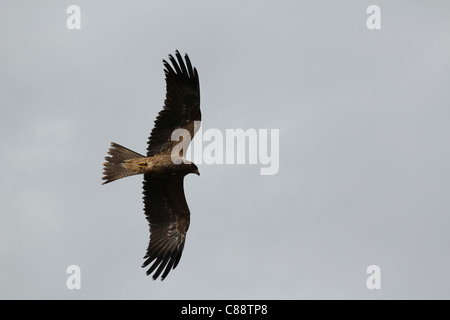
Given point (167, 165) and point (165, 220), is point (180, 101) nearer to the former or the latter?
point (167, 165)

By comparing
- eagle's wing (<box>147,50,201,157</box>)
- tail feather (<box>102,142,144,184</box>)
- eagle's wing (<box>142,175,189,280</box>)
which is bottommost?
eagle's wing (<box>142,175,189,280</box>)

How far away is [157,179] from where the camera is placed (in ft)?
65.1

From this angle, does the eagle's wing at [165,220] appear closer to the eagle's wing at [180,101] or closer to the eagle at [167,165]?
the eagle at [167,165]

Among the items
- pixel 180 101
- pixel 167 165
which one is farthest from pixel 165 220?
pixel 180 101

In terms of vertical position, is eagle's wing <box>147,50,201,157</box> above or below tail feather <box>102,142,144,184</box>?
above

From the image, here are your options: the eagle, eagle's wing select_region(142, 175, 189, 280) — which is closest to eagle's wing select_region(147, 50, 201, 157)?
the eagle

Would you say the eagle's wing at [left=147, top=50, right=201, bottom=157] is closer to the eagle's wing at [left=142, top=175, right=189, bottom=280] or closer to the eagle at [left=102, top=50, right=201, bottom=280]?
the eagle at [left=102, top=50, right=201, bottom=280]

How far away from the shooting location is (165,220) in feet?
66.0

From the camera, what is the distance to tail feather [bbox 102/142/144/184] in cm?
1942

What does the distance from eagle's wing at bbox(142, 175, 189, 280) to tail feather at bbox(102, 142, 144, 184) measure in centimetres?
53

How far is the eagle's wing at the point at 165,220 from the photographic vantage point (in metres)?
19.8
